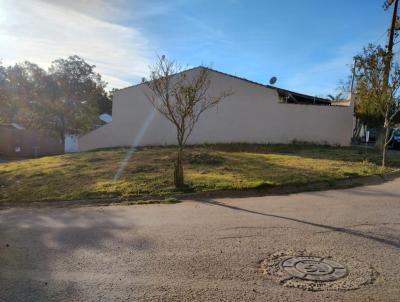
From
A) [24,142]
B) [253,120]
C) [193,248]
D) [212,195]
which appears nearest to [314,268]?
[193,248]

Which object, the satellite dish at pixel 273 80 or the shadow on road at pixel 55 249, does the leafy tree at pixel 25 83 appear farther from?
the shadow on road at pixel 55 249

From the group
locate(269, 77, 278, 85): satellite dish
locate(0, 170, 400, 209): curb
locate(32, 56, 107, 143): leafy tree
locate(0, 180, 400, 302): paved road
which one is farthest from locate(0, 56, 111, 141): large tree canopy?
locate(0, 180, 400, 302): paved road

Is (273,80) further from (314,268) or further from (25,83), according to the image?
(314,268)

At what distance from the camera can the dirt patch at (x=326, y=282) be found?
4043mm

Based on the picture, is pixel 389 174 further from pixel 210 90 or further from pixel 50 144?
pixel 50 144

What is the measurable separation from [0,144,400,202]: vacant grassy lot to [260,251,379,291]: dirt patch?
5213mm

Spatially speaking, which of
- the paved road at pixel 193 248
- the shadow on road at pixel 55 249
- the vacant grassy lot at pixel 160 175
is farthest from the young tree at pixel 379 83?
the shadow on road at pixel 55 249

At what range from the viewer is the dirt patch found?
13.3 feet

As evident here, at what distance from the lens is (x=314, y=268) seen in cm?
452

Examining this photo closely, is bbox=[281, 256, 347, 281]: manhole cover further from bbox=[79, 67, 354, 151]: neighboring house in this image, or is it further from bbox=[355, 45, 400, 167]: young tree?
bbox=[79, 67, 354, 151]: neighboring house

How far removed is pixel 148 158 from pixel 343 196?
9.03m

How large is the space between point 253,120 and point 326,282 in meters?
18.4

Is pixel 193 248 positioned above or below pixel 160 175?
below

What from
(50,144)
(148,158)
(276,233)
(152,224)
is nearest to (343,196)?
(276,233)
